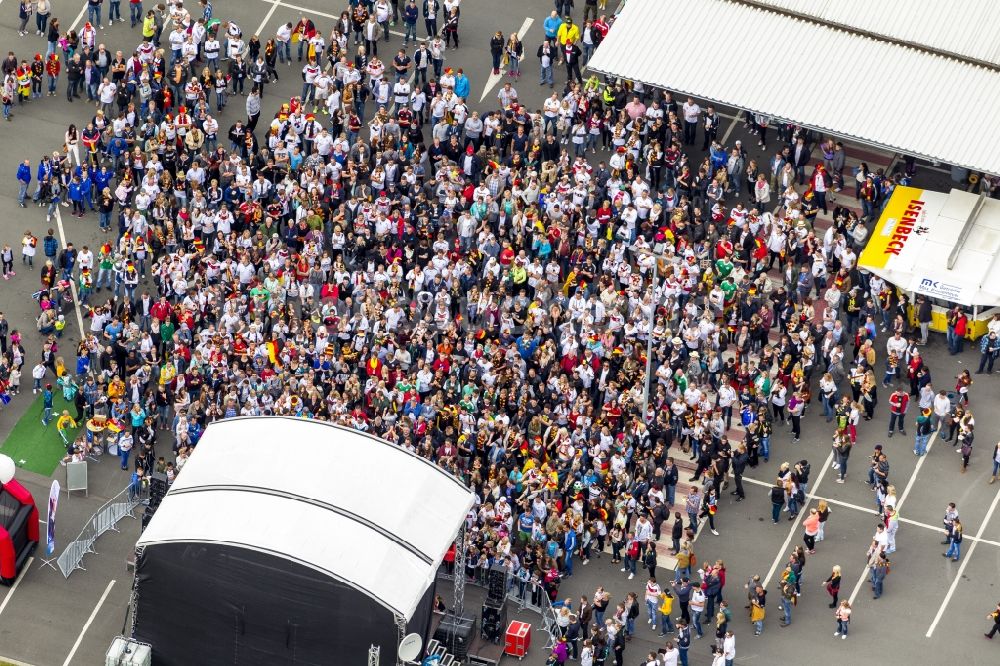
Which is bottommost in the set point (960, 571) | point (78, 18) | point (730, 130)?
point (960, 571)

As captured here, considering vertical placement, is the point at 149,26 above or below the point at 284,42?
below

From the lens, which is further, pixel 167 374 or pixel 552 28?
pixel 552 28

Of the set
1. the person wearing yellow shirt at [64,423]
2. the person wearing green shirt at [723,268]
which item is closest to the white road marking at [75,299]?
the person wearing yellow shirt at [64,423]

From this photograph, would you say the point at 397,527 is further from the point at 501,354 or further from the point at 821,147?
the point at 821,147

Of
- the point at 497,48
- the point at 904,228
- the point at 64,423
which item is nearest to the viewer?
the point at 64,423

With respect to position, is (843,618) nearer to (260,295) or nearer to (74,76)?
(260,295)

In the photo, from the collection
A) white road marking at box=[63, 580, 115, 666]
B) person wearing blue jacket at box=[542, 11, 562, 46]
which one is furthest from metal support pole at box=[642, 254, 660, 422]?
white road marking at box=[63, 580, 115, 666]

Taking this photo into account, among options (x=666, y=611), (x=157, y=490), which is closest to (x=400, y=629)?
(x=666, y=611)

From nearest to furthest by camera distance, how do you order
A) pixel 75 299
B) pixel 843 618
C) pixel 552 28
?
pixel 843 618
pixel 75 299
pixel 552 28
